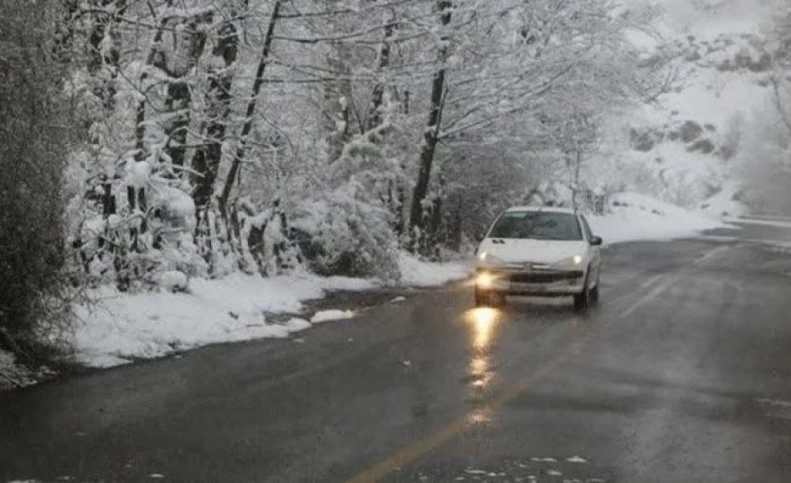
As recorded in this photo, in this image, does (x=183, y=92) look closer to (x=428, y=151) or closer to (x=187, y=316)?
(x=187, y=316)

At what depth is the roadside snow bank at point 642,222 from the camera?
46.5 meters

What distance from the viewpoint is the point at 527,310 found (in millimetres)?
16125

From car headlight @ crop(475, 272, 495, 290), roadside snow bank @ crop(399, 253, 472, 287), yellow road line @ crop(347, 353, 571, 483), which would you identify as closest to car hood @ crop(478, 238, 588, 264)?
car headlight @ crop(475, 272, 495, 290)

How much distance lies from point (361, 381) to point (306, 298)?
23.9ft

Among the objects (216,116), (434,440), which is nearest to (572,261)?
(216,116)

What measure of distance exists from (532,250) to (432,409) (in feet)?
27.7

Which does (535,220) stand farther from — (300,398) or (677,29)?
(677,29)

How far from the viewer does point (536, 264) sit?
16.2 meters

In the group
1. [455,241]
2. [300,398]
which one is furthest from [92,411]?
[455,241]

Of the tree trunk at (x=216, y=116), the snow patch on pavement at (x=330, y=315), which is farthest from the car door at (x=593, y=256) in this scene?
the tree trunk at (x=216, y=116)

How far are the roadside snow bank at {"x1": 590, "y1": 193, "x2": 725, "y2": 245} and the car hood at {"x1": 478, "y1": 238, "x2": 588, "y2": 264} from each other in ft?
74.0

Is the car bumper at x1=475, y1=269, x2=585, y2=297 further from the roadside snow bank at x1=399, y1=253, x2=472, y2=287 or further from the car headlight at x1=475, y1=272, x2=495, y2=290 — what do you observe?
the roadside snow bank at x1=399, y1=253, x2=472, y2=287

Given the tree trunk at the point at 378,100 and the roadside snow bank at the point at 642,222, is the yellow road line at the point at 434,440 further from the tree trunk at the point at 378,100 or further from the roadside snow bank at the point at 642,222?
the roadside snow bank at the point at 642,222

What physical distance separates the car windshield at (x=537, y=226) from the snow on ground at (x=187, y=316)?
3.24 meters
